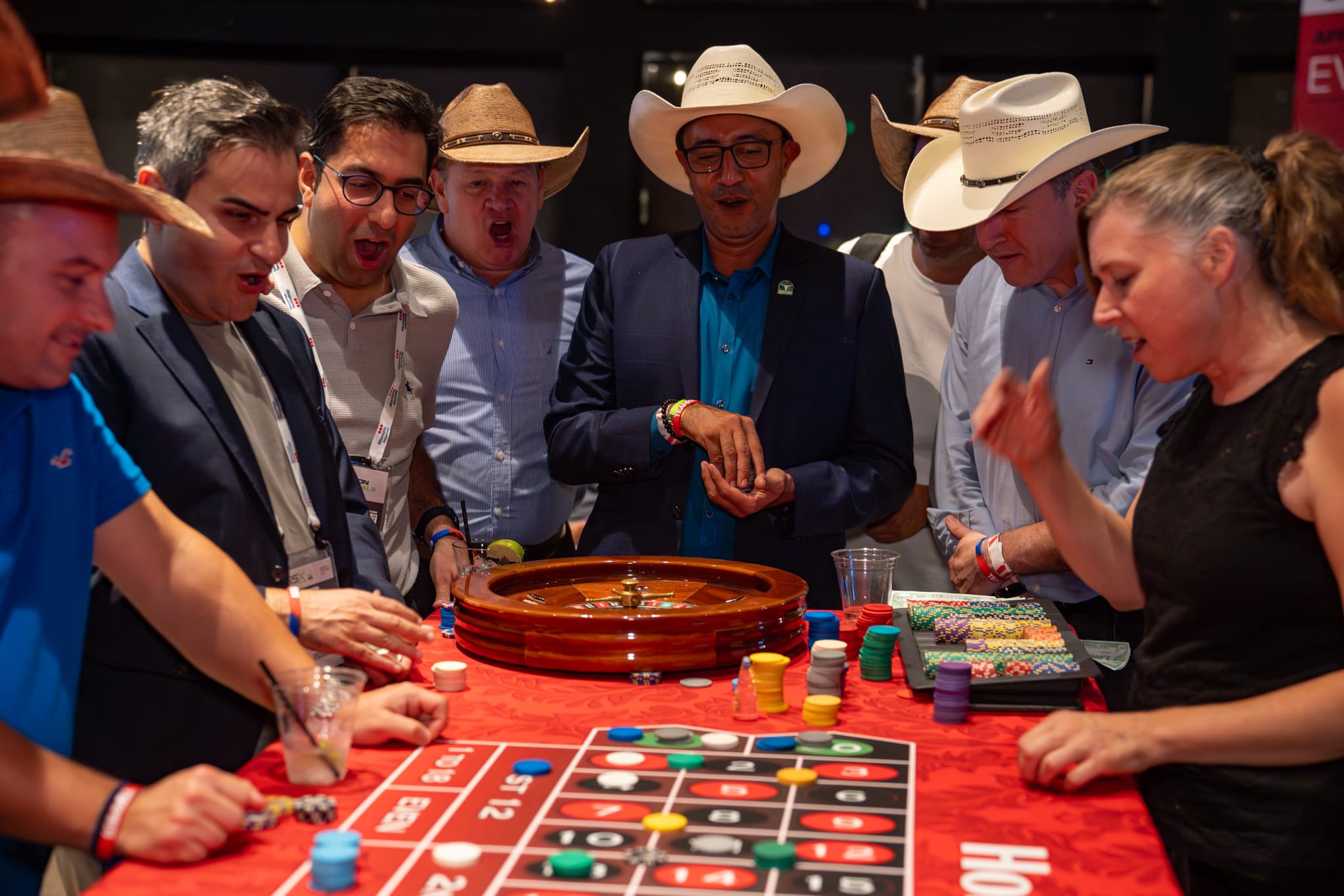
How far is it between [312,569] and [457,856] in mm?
1014

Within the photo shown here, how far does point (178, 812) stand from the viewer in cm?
147

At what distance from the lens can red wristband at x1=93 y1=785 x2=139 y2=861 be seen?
4.91 feet

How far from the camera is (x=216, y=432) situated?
7.06 feet

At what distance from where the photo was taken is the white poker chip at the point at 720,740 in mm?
1845

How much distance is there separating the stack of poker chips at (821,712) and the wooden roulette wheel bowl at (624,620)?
291mm

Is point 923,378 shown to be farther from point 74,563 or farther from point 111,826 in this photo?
point 111,826

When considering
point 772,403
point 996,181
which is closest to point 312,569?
point 772,403

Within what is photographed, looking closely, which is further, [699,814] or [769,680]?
[769,680]

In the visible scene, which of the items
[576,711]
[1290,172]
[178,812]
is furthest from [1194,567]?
[178,812]

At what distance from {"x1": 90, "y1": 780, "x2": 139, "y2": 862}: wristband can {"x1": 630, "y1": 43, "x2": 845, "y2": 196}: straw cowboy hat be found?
2.42m

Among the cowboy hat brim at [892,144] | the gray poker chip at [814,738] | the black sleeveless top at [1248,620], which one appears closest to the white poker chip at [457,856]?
the gray poker chip at [814,738]

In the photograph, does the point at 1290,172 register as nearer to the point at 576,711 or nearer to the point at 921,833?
the point at 921,833

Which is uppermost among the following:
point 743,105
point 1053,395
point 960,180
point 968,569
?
point 743,105

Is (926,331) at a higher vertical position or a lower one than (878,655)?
higher
